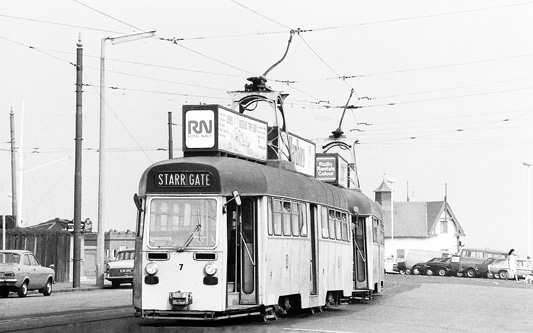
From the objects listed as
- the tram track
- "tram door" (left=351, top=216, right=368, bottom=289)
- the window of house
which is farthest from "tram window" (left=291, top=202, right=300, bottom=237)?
the window of house

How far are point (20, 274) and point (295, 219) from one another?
597 inches

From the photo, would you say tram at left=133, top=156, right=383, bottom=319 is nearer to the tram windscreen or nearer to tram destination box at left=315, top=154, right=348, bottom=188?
the tram windscreen

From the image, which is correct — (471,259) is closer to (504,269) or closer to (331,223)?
(504,269)

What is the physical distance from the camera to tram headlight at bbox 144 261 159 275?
59.3 ft

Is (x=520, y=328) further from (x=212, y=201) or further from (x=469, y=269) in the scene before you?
(x=469, y=269)

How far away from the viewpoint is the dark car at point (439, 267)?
82.6m

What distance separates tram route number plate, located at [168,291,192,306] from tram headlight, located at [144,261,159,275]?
47 centimetres

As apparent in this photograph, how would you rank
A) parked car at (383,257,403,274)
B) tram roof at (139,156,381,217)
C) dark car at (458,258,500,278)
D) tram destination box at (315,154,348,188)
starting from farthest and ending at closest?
1. parked car at (383,257,403,274)
2. dark car at (458,258,500,278)
3. tram destination box at (315,154,348,188)
4. tram roof at (139,156,381,217)

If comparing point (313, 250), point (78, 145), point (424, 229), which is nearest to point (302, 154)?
point (313, 250)

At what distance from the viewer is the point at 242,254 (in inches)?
749

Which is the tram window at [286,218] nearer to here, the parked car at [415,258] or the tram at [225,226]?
the tram at [225,226]

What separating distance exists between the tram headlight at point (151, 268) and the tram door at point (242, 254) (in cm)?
139

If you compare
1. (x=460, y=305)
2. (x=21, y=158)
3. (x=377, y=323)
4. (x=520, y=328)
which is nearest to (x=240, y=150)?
(x=377, y=323)

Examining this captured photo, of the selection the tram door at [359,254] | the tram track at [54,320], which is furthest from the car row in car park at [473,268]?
the tram track at [54,320]
